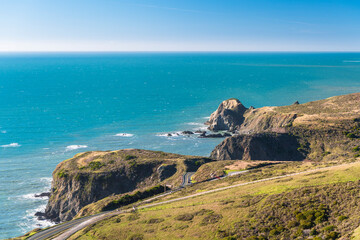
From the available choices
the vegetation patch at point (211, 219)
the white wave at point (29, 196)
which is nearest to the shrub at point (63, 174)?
the white wave at point (29, 196)

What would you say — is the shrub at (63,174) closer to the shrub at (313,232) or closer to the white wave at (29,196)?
the white wave at (29,196)

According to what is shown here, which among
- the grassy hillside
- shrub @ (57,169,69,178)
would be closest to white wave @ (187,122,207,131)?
shrub @ (57,169,69,178)

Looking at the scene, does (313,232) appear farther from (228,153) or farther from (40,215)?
(228,153)

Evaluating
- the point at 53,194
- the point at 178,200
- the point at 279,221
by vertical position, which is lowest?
the point at 53,194

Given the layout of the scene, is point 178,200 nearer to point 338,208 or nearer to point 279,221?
point 279,221

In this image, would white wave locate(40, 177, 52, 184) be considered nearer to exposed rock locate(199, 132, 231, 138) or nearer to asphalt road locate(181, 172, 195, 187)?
asphalt road locate(181, 172, 195, 187)

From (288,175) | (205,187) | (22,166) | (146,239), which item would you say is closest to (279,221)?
(146,239)
